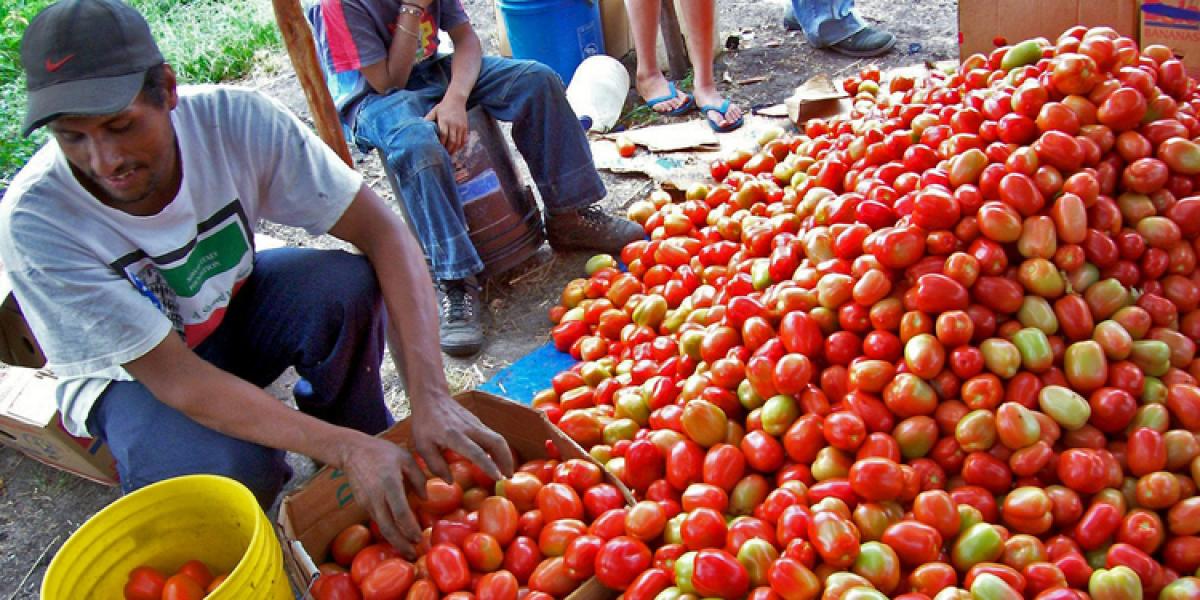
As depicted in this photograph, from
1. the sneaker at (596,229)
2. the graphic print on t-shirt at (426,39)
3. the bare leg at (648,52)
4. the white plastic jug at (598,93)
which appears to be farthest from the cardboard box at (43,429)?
the bare leg at (648,52)

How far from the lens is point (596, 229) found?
369cm

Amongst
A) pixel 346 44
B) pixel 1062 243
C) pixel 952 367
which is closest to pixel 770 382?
pixel 952 367

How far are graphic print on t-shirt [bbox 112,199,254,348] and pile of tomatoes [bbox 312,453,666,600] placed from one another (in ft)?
2.14

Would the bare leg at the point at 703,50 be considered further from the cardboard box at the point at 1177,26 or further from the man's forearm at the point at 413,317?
the man's forearm at the point at 413,317

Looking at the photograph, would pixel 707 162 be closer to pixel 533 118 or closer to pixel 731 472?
pixel 533 118

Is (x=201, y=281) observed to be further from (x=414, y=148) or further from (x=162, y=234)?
(x=414, y=148)

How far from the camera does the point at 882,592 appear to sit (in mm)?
1692

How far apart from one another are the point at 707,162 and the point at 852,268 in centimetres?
218

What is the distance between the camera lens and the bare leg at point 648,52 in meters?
4.88

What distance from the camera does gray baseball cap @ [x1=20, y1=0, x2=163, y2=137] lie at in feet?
5.32

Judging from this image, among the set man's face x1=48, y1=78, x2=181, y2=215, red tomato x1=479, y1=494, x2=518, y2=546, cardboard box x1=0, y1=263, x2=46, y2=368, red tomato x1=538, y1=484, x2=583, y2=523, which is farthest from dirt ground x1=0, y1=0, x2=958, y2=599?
man's face x1=48, y1=78, x2=181, y2=215

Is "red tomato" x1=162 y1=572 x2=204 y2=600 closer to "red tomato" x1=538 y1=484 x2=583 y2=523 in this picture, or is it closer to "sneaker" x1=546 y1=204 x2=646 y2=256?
"red tomato" x1=538 y1=484 x2=583 y2=523

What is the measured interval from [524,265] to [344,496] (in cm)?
177

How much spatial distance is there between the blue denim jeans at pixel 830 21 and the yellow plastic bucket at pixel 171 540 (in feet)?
15.4
